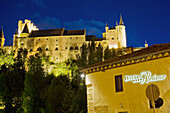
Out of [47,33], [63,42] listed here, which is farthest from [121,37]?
[47,33]

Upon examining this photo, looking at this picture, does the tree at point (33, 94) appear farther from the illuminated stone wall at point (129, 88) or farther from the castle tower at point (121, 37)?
the castle tower at point (121, 37)

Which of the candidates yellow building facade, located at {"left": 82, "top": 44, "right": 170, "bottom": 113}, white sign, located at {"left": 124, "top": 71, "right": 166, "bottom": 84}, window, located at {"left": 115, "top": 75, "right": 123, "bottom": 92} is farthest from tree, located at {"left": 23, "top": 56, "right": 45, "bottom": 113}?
white sign, located at {"left": 124, "top": 71, "right": 166, "bottom": 84}

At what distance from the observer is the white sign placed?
13.8 m

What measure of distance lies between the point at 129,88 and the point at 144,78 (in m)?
1.33

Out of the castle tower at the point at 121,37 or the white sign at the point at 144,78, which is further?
the castle tower at the point at 121,37

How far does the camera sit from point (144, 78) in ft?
47.4

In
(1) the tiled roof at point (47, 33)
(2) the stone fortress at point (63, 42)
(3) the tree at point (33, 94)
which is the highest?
(1) the tiled roof at point (47, 33)

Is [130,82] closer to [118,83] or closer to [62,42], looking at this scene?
[118,83]

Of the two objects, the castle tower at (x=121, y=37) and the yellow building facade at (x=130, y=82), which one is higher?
the castle tower at (x=121, y=37)

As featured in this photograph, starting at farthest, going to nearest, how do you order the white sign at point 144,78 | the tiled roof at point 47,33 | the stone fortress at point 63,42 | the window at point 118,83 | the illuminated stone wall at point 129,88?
1. the tiled roof at point 47,33
2. the stone fortress at point 63,42
3. the window at point 118,83
4. the white sign at point 144,78
5. the illuminated stone wall at point 129,88

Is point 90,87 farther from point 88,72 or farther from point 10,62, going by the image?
point 10,62

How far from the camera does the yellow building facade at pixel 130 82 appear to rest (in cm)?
1345

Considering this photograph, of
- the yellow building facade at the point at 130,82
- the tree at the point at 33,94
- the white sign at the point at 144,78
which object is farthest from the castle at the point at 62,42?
the white sign at the point at 144,78

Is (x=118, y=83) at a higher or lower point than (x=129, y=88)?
higher
